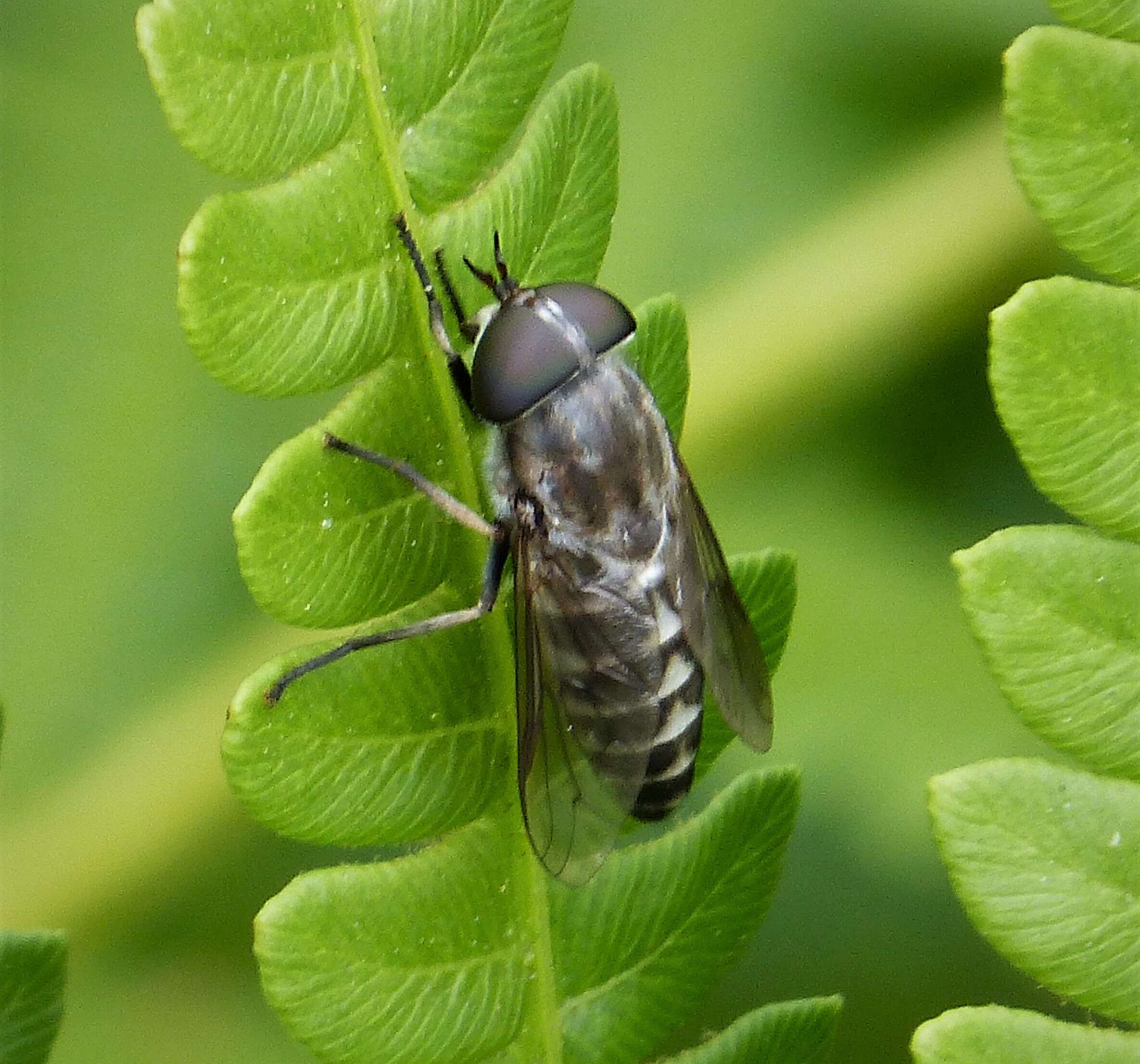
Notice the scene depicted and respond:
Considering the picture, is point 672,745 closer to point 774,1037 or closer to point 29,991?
point 774,1037

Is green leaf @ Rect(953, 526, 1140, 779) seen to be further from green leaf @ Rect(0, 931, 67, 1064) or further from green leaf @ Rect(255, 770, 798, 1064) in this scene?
green leaf @ Rect(0, 931, 67, 1064)

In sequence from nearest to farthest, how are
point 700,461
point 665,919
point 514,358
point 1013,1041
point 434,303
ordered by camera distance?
point 1013,1041, point 434,303, point 665,919, point 514,358, point 700,461

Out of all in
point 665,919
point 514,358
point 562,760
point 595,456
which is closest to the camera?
point 665,919

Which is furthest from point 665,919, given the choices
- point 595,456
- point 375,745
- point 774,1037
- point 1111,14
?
point 1111,14

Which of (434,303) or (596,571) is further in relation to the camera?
(596,571)

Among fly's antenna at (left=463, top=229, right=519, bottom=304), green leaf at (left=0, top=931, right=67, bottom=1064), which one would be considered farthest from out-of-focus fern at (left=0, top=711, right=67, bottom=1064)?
fly's antenna at (left=463, top=229, right=519, bottom=304)

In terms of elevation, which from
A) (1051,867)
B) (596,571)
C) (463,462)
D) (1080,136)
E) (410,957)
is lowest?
(1051,867)
